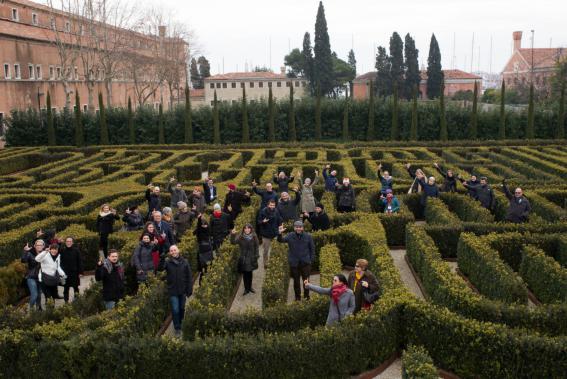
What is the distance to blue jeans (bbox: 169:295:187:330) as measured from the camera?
11549 millimetres

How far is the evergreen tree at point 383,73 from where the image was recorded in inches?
3386

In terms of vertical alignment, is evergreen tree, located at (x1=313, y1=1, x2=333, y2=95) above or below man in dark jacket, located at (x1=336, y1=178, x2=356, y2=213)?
above

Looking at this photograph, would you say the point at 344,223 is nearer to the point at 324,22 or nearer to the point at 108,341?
the point at 108,341

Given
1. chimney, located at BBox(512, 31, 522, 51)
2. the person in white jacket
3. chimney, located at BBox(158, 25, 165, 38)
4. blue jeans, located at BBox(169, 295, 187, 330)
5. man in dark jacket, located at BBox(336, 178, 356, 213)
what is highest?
chimney, located at BBox(512, 31, 522, 51)

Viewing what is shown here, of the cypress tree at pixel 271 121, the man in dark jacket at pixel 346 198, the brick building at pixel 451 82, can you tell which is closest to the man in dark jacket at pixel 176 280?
the man in dark jacket at pixel 346 198

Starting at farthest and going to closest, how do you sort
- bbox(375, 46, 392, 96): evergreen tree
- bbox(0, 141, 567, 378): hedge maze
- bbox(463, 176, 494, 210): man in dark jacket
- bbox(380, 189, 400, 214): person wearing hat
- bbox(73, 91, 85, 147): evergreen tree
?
bbox(375, 46, 392, 96): evergreen tree → bbox(73, 91, 85, 147): evergreen tree → bbox(463, 176, 494, 210): man in dark jacket → bbox(380, 189, 400, 214): person wearing hat → bbox(0, 141, 567, 378): hedge maze

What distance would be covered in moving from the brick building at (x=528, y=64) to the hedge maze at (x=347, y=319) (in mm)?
71092

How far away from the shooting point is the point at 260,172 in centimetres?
2730

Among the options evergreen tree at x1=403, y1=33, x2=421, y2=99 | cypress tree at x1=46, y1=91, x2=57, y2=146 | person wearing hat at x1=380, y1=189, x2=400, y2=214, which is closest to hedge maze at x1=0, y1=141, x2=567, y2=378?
person wearing hat at x1=380, y1=189, x2=400, y2=214

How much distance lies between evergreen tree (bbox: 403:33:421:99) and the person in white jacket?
76.6 metres

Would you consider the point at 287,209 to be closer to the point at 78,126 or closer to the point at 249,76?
the point at 78,126

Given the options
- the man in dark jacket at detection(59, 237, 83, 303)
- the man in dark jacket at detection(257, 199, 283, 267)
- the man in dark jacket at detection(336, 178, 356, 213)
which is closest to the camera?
the man in dark jacket at detection(59, 237, 83, 303)

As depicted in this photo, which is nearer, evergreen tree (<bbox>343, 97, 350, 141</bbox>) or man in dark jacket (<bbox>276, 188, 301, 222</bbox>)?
man in dark jacket (<bbox>276, 188, 301, 222</bbox>)

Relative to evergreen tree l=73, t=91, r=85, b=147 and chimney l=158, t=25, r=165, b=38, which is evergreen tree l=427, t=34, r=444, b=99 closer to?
chimney l=158, t=25, r=165, b=38
